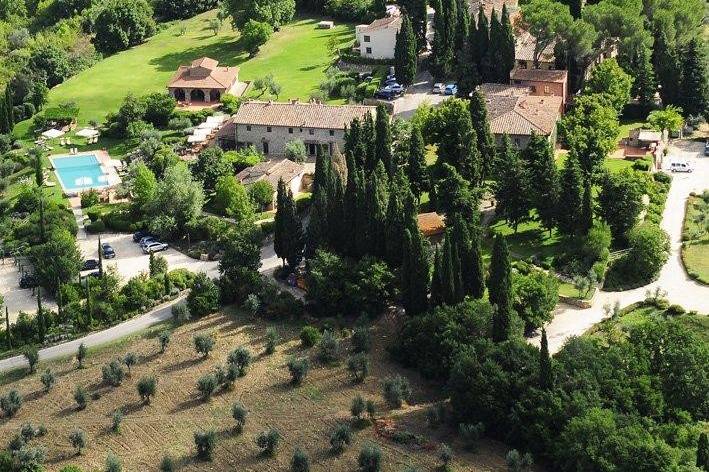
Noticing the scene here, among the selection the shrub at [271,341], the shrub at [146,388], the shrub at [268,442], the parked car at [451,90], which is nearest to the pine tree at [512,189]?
the shrub at [271,341]

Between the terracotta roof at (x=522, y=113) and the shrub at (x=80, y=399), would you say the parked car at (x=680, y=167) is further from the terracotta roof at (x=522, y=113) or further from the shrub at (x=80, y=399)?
the shrub at (x=80, y=399)

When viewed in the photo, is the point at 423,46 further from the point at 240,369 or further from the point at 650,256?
the point at 240,369

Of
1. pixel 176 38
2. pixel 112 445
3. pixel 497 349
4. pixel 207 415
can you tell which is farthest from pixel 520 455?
pixel 176 38

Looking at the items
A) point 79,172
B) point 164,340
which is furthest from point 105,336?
point 79,172

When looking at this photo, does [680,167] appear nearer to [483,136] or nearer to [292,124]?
[483,136]

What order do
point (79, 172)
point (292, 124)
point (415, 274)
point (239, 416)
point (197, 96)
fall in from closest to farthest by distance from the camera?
point (239, 416) < point (415, 274) < point (292, 124) < point (79, 172) < point (197, 96)

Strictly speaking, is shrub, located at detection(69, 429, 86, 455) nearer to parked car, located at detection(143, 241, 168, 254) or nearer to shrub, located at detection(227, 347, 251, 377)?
shrub, located at detection(227, 347, 251, 377)
